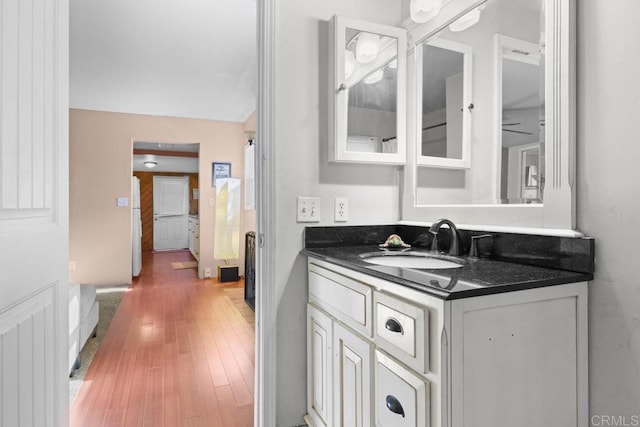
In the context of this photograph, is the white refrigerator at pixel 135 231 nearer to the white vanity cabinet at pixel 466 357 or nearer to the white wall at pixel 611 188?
the white vanity cabinet at pixel 466 357

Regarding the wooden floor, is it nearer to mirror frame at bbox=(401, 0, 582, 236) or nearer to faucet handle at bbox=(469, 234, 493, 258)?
faucet handle at bbox=(469, 234, 493, 258)

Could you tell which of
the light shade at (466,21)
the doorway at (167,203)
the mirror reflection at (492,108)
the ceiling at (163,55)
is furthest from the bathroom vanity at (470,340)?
the doorway at (167,203)

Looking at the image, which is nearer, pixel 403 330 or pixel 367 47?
pixel 403 330

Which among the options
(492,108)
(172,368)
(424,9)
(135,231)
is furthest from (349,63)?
(135,231)

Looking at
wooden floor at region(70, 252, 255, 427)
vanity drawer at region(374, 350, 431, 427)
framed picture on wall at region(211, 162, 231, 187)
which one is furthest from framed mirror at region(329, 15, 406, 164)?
framed picture on wall at region(211, 162, 231, 187)

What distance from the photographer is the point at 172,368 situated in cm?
244

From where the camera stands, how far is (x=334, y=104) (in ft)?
5.59

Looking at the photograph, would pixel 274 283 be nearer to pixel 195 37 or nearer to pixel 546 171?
pixel 546 171

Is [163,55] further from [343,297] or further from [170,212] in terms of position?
[170,212]

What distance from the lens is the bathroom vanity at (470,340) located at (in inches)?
34.5

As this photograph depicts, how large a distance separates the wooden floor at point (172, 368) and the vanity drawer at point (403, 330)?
118cm

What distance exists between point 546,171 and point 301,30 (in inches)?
48.2

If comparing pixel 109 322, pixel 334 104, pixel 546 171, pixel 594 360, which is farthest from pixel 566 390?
pixel 109 322

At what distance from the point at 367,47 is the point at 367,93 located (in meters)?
0.23
